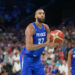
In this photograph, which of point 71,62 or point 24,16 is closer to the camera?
point 71,62

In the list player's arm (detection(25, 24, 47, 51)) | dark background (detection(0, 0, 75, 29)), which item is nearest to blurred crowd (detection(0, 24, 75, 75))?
player's arm (detection(25, 24, 47, 51))

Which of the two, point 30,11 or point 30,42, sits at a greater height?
point 30,11

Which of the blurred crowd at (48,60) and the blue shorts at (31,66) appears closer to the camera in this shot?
the blue shorts at (31,66)

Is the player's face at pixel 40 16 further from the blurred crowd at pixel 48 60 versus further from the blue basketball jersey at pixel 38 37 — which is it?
the blurred crowd at pixel 48 60

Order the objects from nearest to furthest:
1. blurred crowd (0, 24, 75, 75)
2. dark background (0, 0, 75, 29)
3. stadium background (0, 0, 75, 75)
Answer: blurred crowd (0, 24, 75, 75) < stadium background (0, 0, 75, 75) < dark background (0, 0, 75, 29)

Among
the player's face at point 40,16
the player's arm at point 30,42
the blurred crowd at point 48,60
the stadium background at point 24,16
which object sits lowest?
the blurred crowd at point 48,60

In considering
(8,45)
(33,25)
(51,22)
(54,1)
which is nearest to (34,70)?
(33,25)

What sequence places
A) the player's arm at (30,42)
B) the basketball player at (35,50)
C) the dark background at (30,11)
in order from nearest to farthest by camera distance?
the player's arm at (30,42) → the basketball player at (35,50) → the dark background at (30,11)

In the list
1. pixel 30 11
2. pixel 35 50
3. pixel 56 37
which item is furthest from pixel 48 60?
pixel 30 11

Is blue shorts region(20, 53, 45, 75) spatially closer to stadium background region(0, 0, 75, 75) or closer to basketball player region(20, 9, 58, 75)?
basketball player region(20, 9, 58, 75)

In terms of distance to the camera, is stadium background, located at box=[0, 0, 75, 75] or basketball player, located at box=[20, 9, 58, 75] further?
stadium background, located at box=[0, 0, 75, 75]

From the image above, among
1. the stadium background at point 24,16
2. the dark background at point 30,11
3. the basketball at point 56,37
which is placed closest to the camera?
the basketball at point 56,37

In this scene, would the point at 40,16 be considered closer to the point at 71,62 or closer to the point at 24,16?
the point at 71,62

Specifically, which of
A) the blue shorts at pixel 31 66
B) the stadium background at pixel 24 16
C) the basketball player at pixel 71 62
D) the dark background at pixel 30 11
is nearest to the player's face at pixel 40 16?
the blue shorts at pixel 31 66
